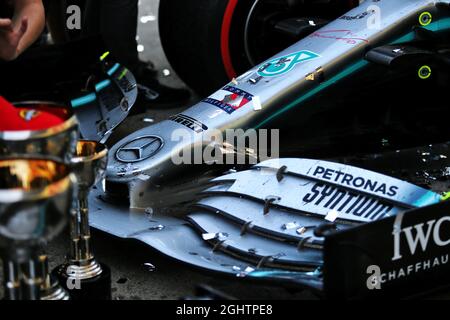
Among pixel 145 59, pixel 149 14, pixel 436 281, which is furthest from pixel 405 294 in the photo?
pixel 149 14

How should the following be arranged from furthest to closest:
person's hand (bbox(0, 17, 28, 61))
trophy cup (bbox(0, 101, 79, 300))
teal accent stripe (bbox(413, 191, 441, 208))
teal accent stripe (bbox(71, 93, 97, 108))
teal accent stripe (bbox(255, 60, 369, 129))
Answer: teal accent stripe (bbox(71, 93, 97, 108)), teal accent stripe (bbox(255, 60, 369, 129)), teal accent stripe (bbox(413, 191, 441, 208)), person's hand (bbox(0, 17, 28, 61)), trophy cup (bbox(0, 101, 79, 300))

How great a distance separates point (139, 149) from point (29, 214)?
137 cm

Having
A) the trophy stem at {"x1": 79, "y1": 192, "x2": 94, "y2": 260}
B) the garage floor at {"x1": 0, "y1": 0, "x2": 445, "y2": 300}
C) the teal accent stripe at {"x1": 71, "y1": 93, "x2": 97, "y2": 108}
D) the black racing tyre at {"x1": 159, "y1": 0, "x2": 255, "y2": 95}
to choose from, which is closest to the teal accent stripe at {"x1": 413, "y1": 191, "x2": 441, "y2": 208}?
the garage floor at {"x1": 0, "y1": 0, "x2": 445, "y2": 300}

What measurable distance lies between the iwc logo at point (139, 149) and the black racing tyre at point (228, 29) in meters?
0.95

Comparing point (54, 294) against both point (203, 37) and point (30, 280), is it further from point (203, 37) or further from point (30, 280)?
point (203, 37)

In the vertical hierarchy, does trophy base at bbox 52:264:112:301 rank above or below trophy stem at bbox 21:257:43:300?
below

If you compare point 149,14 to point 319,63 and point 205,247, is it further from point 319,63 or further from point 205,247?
point 205,247

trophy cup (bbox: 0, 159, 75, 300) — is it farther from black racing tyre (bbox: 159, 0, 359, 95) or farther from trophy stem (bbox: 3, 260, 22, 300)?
black racing tyre (bbox: 159, 0, 359, 95)

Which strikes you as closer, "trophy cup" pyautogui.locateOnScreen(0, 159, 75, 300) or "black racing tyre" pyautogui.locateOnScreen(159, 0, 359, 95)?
"trophy cup" pyautogui.locateOnScreen(0, 159, 75, 300)

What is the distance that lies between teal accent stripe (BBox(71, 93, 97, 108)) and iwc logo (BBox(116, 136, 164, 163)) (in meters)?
Answer: 0.37

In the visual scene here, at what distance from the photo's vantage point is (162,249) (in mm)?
2686

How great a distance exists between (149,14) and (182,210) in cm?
337

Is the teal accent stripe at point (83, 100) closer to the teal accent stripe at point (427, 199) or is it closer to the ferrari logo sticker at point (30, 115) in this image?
the ferrari logo sticker at point (30, 115)

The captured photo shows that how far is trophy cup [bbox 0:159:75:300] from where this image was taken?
1748 mm
